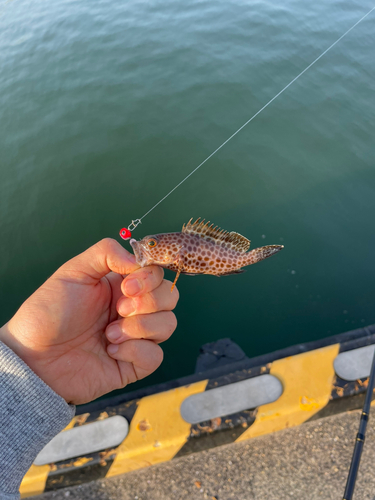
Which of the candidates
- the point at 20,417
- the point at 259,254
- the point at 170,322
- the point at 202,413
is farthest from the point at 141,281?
the point at 202,413

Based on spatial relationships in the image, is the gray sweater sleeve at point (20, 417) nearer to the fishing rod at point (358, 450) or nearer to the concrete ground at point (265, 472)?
the concrete ground at point (265, 472)

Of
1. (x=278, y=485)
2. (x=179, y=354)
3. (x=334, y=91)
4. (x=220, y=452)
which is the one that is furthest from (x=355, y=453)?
(x=334, y=91)

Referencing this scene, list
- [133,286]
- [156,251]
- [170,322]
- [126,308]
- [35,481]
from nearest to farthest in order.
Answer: [133,286]
[126,308]
[156,251]
[170,322]
[35,481]

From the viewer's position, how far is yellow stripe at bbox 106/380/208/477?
4.00 metres

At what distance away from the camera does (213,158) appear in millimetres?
8281

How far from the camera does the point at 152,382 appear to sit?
589 cm

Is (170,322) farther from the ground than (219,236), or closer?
closer

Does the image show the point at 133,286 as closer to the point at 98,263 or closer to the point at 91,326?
the point at 98,263

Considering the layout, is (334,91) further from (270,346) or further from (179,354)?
(179,354)

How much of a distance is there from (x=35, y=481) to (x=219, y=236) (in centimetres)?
402

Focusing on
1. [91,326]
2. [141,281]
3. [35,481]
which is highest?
[141,281]

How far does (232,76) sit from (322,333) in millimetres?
9309

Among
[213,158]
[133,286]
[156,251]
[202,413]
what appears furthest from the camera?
[213,158]

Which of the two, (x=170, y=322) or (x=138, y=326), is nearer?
(x=138, y=326)
